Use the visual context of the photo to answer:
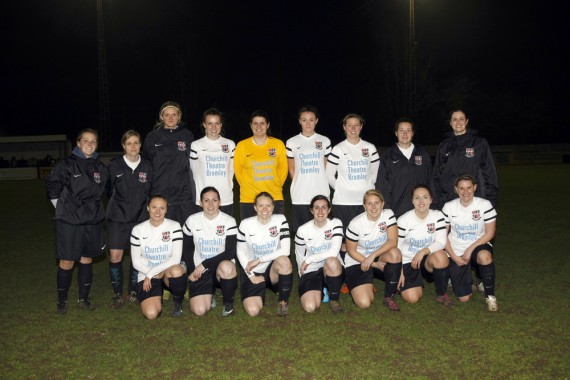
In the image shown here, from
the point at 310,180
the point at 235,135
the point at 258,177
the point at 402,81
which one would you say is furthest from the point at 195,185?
the point at 402,81

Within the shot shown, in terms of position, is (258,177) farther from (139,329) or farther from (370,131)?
(370,131)

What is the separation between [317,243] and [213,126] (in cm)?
159

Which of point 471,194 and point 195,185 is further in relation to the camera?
point 195,185

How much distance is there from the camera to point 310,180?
5.16 meters

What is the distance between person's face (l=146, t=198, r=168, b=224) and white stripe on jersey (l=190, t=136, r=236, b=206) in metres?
0.62

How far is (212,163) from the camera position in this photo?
5.10 meters

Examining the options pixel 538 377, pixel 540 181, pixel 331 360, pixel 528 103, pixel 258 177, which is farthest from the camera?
pixel 528 103

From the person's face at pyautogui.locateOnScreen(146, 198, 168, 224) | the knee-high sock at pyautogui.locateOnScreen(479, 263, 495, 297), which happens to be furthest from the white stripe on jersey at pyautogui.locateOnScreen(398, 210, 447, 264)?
the person's face at pyautogui.locateOnScreen(146, 198, 168, 224)

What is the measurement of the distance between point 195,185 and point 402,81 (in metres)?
30.1

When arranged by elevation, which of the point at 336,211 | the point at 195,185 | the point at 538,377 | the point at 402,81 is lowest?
the point at 538,377

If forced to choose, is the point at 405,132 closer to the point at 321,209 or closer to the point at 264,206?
the point at 321,209

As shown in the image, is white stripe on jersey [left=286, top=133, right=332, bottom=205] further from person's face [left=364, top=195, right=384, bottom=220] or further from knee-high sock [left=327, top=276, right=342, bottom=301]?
knee-high sock [left=327, top=276, right=342, bottom=301]

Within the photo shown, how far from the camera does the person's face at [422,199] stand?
4617mm

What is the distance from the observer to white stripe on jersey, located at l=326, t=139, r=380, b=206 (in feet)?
16.6
